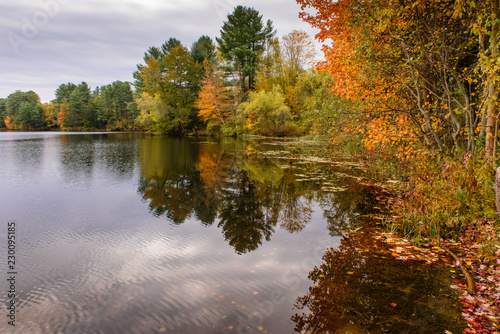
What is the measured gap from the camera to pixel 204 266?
5160 millimetres

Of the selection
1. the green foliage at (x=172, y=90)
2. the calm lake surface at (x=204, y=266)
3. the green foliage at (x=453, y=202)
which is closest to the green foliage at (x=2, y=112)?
the green foliage at (x=172, y=90)

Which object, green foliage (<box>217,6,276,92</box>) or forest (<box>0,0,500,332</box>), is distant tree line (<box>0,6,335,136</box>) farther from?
forest (<box>0,0,500,332</box>)

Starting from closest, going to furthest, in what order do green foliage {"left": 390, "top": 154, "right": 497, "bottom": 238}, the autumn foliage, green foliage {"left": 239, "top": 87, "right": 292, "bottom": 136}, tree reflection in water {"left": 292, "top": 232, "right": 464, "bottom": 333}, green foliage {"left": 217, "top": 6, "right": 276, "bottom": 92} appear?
tree reflection in water {"left": 292, "top": 232, "right": 464, "bottom": 333} < green foliage {"left": 390, "top": 154, "right": 497, "bottom": 238} < the autumn foliage < green foliage {"left": 239, "top": 87, "right": 292, "bottom": 136} < green foliage {"left": 217, "top": 6, "right": 276, "bottom": 92}

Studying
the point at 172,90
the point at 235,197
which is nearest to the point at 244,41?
the point at 172,90

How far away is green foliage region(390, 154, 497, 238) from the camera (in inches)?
211

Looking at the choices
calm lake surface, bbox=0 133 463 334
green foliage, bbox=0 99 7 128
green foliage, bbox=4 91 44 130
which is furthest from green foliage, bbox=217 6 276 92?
green foliage, bbox=0 99 7 128

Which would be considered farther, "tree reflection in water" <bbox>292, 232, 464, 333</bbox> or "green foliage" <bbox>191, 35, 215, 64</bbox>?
"green foliage" <bbox>191, 35, 215, 64</bbox>

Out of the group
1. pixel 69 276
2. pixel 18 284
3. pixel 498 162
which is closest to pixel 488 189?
pixel 498 162

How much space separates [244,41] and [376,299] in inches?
1956

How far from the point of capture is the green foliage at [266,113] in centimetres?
3750

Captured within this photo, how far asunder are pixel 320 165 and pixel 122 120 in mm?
69127

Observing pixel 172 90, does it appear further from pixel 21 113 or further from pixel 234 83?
pixel 21 113

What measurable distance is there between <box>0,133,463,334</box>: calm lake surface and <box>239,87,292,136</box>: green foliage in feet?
91.5

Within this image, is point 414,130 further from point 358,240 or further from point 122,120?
point 122,120
